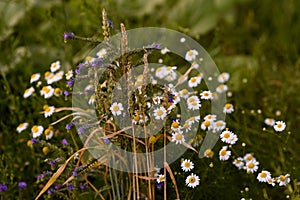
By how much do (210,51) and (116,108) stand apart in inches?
40.5

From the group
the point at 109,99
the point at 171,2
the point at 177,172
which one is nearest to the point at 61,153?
the point at 109,99

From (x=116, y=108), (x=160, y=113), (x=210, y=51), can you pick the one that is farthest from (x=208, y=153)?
(x=210, y=51)

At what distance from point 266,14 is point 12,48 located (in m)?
1.67

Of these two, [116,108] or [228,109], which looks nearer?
[116,108]

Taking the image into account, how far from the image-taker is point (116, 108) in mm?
1445

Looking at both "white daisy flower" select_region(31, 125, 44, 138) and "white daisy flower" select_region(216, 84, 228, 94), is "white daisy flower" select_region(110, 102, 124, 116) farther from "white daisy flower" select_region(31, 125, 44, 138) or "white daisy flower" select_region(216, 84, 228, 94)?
"white daisy flower" select_region(216, 84, 228, 94)

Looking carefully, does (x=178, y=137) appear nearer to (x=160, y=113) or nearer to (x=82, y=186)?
(x=160, y=113)

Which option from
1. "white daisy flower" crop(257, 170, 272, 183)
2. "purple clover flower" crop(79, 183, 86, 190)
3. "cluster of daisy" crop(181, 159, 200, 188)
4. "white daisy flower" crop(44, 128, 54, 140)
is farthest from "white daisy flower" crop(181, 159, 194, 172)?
"white daisy flower" crop(44, 128, 54, 140)

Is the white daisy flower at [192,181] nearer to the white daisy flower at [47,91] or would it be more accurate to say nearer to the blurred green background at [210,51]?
the blurred green background at [210,51]

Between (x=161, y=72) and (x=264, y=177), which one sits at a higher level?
(x=161, y=72)

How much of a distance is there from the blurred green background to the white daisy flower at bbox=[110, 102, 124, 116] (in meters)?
0.40

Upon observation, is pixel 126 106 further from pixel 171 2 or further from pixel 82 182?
pixel 171 2

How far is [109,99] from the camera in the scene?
4.73 ft

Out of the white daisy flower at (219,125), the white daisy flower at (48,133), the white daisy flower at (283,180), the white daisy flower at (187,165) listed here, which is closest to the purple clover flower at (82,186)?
the white daisy flower at (48,133)
